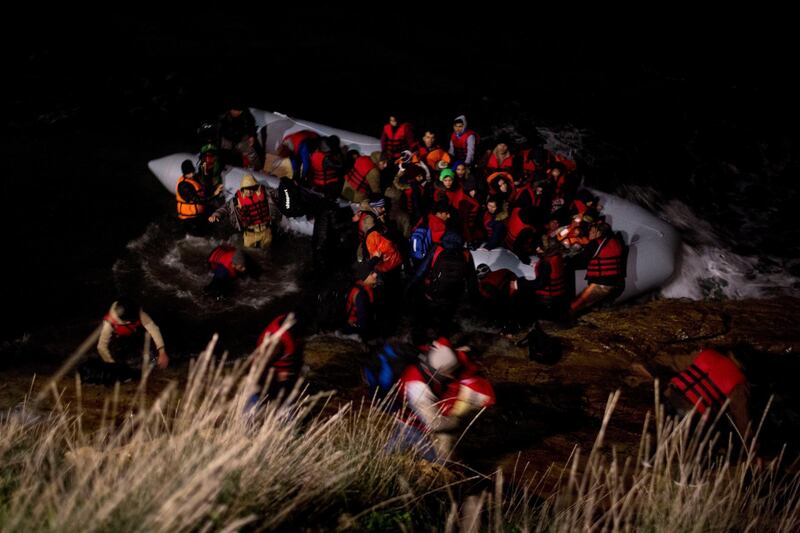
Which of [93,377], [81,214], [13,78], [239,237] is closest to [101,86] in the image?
[13,78]

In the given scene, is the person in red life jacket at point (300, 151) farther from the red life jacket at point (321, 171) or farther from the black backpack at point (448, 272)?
the black backpack at point (448, 272)

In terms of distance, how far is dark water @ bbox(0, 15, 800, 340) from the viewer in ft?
26.3

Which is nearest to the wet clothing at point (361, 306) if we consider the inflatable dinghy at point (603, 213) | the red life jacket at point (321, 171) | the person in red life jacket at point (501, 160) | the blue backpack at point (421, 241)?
the blue backpack at point (421, 241)

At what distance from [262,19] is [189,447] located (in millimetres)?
18273

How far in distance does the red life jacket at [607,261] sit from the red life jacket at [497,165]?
187cm

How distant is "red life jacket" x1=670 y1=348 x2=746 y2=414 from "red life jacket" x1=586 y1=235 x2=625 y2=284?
2.28 m

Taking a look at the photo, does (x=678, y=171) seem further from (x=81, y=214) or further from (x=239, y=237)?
(x=81, y=214)

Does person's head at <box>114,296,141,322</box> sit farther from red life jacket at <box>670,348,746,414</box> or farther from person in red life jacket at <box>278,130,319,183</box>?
red life jacket at <box>670,348,746,414</box>

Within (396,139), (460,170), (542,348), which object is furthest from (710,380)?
(396,139)

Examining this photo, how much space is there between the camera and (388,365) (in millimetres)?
4227

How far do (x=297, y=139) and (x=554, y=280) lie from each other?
14.5ft

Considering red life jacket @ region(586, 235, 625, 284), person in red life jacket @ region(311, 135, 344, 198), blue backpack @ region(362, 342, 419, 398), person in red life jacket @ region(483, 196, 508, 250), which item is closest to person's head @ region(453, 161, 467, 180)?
person in red life jacket @ region(483, 196, 508, 250)

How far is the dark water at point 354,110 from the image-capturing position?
8.01 meters

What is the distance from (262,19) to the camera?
1844cm
